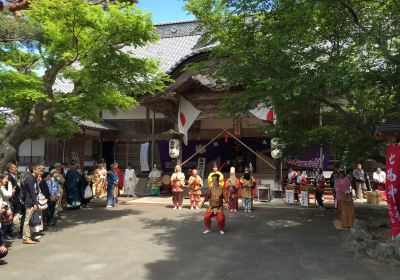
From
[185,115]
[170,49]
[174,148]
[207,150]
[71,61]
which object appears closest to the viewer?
[71,61]

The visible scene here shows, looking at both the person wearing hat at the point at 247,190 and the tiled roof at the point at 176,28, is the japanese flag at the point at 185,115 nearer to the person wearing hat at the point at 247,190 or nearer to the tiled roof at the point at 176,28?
the person wearing hat at the point at 247,190

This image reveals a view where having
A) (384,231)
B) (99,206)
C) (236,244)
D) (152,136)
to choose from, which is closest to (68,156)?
(152,136)

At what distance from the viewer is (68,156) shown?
2050 cm

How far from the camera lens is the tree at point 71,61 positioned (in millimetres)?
9461

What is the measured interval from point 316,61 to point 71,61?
667 centimetres

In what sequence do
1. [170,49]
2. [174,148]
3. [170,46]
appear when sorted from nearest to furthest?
1. [174,148]
2. [170,49]
3. [170,46]

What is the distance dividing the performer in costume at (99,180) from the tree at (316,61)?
7770mm

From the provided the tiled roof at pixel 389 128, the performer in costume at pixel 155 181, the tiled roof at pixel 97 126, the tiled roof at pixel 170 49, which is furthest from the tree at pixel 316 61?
the tiled roof at pixel 170 49

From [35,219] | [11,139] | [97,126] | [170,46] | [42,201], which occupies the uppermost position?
[170,46]

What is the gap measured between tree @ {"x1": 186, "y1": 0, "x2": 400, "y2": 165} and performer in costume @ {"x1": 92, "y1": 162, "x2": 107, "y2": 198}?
7770 millimetres

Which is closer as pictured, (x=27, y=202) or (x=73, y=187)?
(x=27, y=202)

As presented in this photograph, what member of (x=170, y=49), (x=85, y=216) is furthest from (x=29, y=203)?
(x=170, y=49)

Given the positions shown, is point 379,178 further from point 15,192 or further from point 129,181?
point 15,192

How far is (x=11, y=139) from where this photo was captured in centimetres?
1053
